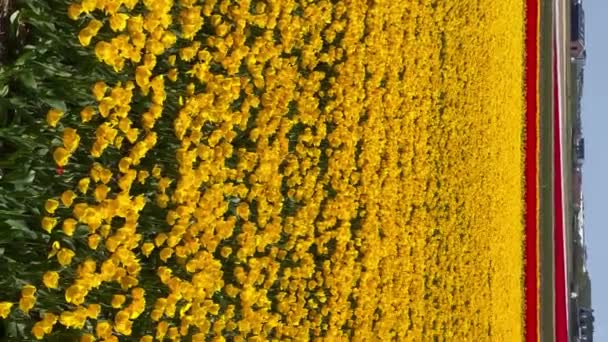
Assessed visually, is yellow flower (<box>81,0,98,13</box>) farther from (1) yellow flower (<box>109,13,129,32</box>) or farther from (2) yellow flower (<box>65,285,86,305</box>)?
(2) yellow flower (<box>65,285,86,305</box>)

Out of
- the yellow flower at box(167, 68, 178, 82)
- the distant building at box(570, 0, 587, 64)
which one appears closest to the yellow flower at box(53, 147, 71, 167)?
the yellow flower at box(167, 68, 178, 82)

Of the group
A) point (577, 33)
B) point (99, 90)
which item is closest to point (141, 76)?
point (99, 90)

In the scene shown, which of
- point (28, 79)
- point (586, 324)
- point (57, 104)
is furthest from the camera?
point (586, 324)

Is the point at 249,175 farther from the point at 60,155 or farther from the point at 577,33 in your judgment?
the point at 577,33

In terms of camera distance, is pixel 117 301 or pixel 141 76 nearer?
pixel 117 301

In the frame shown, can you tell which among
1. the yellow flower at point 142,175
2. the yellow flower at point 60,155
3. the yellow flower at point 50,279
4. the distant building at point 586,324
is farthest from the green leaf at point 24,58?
the distant building at point 586,324

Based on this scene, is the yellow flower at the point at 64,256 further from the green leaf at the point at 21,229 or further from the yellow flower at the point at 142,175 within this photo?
the yellow flower at the point at 142,175

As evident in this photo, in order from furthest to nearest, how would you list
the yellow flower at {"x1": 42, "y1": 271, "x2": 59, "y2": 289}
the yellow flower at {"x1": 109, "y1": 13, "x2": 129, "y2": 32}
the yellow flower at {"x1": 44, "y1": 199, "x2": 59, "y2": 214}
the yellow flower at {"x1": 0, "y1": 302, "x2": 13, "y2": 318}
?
1. the yellow flower at {"x1": 109, "y1": 13, "x2": 129, "y2": 32}
2. the yellow flower at {"x1": 44, "y1": 199, "x2": 59, "y2": 214}
3. the yellow flower at {"x1": 42, "y1": 271, "x2": 59, "y2": 289}
4. the yellow flower at {"x1": 0, "y1": 302, "x2": 13, "y2": 318}
